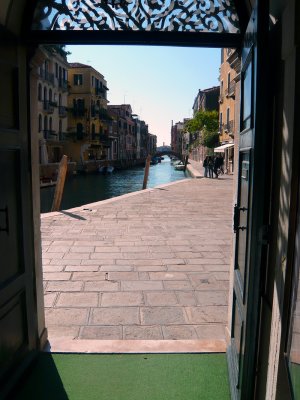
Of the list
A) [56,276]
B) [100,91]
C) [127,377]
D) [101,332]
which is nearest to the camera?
[127,377]

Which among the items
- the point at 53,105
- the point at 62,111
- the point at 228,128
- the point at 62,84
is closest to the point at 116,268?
the point at 228,128

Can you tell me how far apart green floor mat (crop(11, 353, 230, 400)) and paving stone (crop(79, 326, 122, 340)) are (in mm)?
320

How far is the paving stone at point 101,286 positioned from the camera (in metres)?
4.44

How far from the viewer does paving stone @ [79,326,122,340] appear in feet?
10.9

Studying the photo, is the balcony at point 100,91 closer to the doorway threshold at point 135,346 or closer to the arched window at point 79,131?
the arched window at point 79,131

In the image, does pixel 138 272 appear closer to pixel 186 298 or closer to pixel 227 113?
pixel 186 298

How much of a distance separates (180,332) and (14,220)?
181 centimetres

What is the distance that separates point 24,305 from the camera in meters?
2.64

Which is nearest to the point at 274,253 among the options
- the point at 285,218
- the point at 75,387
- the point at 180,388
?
the point at 285,218

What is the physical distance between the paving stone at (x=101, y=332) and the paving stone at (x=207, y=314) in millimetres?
712

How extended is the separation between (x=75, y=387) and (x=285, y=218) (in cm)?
187

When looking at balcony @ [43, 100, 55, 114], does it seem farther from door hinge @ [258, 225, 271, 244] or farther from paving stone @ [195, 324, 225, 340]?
door hinge @ [258, 225, 271, 244]

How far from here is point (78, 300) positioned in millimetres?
4125

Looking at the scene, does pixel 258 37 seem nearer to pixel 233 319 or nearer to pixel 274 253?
pixel 274 253
